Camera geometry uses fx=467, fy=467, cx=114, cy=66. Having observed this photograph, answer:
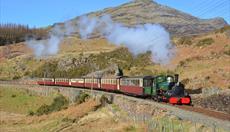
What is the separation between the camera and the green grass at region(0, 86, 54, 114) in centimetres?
7612

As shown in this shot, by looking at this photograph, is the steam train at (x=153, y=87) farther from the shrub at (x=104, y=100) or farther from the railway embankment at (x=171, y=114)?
the shrub at (x=104, y=100)

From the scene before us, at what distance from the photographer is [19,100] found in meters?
84.7

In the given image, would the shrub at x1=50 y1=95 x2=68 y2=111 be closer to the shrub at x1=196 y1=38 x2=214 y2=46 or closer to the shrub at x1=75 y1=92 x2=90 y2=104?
the shrub at x1=75 y1=92 x2=90 y2=104

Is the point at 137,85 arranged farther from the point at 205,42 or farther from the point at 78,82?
the point at 78,82

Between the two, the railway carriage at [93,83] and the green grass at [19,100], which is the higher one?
the railway carriage at [93,83]

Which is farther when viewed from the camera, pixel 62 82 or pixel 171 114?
pixel 62 82

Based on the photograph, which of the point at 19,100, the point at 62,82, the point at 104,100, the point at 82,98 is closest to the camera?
the point at 104,100

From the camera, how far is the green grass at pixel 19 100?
7612cm

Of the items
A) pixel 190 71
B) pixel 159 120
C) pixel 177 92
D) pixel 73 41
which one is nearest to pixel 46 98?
pixel 190 71

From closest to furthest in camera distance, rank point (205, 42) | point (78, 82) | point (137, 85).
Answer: point (137, 85) < point (205, 42) < point (78, 82)

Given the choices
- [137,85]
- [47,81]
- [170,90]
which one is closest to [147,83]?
[137,85]

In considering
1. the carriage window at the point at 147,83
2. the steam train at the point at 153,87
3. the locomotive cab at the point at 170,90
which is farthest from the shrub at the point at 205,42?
the locomotive cab at the point at 170,90

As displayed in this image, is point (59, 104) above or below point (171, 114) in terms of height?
below

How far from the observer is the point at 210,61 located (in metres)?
73.7
